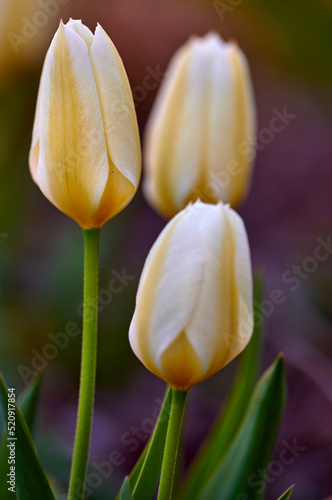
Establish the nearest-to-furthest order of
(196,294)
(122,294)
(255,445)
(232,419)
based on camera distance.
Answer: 1. (196,294)
2. (255,445)
3. (232,419)
4. (122,294)

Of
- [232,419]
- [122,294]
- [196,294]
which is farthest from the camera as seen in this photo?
[122,294]

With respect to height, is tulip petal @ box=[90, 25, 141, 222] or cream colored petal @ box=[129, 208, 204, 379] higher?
tulip petal @ box=[90, 25, 141, 222]

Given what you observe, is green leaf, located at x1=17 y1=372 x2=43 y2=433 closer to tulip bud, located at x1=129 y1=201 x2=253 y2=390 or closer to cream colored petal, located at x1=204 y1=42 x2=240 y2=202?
tulip bud, located at x1=129 y1=201 x2=253 y2=390

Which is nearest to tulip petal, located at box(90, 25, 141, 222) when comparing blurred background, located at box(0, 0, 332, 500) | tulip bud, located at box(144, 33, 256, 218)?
tulip bud, located at box(144, 33, 256, 218)

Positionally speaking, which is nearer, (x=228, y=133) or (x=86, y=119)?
(x=86, y=119)

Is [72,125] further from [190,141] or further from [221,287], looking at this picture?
[190,141]

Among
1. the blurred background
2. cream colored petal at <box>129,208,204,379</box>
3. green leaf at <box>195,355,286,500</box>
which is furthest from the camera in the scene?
the blurred background

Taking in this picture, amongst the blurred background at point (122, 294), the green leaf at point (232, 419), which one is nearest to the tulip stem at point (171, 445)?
the green leaf at point (232, 419)

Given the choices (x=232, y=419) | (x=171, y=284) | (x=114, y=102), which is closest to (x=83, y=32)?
(x=114, y=102)
